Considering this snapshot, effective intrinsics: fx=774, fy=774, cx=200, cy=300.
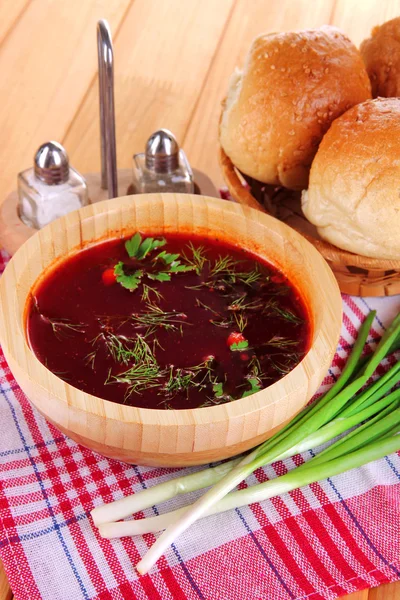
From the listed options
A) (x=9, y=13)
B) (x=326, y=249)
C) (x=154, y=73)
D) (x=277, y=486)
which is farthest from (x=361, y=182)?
(x=9, y=13)

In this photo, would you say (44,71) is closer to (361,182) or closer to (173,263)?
(173,263)

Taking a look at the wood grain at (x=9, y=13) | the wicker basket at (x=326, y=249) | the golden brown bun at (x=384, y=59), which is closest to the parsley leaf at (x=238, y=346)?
the wicker basket at (x=326, y=249)

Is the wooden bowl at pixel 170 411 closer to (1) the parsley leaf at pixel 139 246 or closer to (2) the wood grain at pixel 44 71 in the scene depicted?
(1) the parsley leaf at pixel 139 246

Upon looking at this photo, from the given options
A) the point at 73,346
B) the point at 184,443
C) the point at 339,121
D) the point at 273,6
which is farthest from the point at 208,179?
the point at 273,6

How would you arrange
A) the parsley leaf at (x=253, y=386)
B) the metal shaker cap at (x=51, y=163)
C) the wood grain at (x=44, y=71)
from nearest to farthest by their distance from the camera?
1. the parsley leaf at (x=253, y=386)
2. the metal shaker cap at (x=51, y=163)
3. the wood grain at (x=44, y=71)

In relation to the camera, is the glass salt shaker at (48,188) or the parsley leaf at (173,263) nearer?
the parsley leaf at (173,263)

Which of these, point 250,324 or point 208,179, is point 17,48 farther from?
point 250,324
